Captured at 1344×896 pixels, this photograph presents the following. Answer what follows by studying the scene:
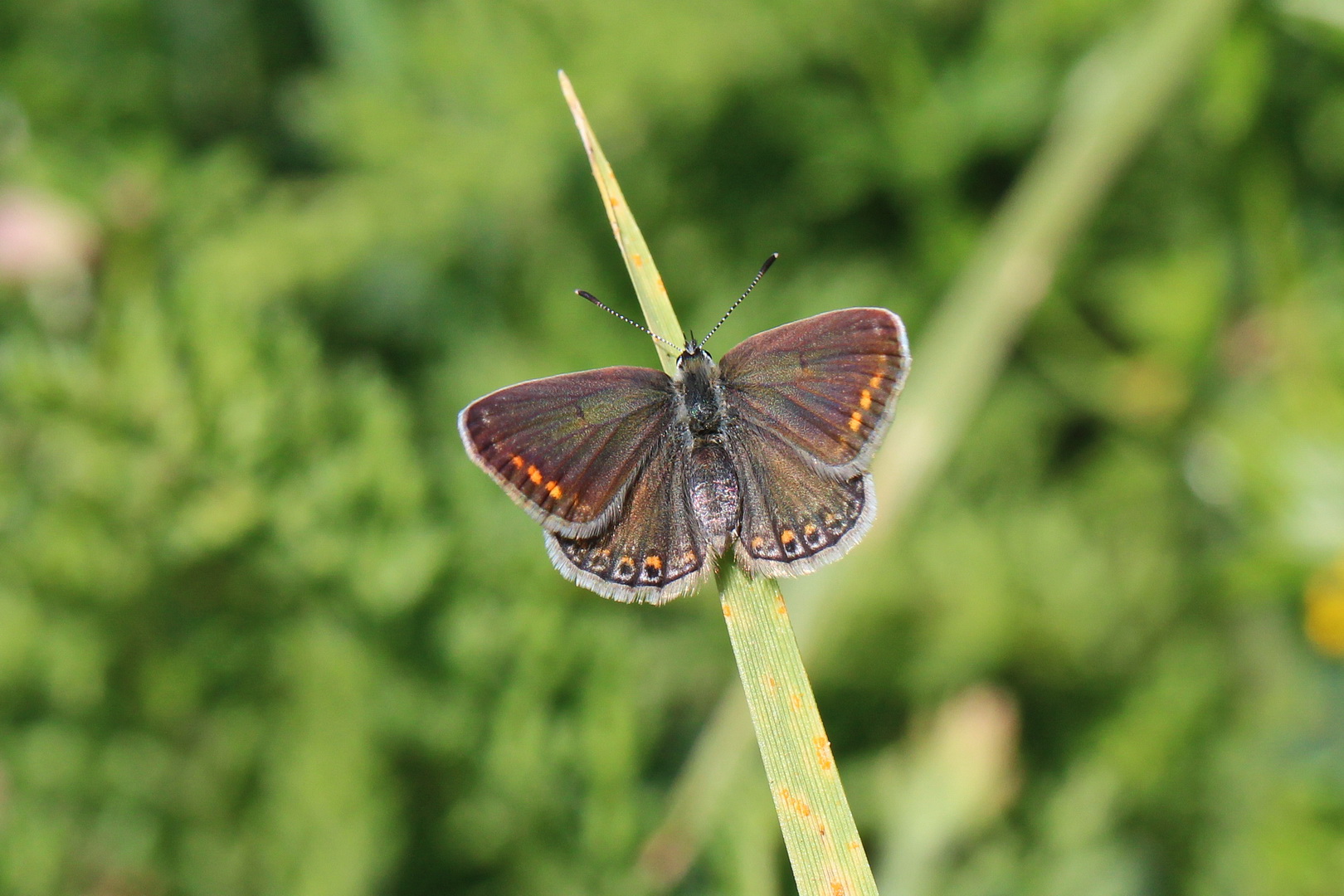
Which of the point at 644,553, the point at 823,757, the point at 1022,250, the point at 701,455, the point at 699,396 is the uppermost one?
the point at 1022,250

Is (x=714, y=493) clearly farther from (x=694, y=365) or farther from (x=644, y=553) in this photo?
(x=694, y=365)

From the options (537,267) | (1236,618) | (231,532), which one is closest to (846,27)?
(537,267)

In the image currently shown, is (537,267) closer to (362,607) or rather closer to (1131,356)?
(362,607)

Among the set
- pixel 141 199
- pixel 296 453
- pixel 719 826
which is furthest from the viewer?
pixel 141 199

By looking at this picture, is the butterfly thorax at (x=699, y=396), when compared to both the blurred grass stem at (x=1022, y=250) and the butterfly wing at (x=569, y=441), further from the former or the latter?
the blurred grass stem at (x=1022, y=250)

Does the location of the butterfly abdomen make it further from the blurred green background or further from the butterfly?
the blurred green background

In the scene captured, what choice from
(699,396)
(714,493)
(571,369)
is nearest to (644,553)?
(714,493)
